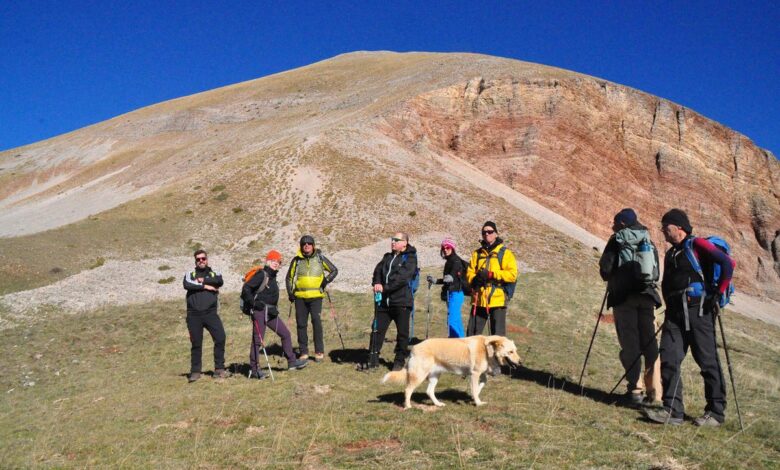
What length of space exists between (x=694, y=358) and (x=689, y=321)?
0.48 metres

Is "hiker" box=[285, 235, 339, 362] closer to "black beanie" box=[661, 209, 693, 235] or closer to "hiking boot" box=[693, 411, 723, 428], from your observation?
"black beanie" box=[661, 209, 693, 235]

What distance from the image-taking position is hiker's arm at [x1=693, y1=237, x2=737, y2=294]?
634 cm

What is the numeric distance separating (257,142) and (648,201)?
39.9 metres

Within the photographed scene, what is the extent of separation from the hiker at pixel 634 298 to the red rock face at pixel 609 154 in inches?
1547

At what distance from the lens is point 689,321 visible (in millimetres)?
6578

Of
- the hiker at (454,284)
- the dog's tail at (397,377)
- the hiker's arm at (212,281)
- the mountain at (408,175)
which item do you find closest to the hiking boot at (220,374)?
the hiker's arm at (212,281)

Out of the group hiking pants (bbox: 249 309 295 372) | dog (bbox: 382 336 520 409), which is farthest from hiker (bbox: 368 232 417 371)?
dog (bbox: 382 336 520 409)

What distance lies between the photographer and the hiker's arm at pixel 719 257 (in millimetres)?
6340

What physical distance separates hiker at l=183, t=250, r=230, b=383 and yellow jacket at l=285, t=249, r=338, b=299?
1.47 metres

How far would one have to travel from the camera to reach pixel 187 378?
33.8 ft

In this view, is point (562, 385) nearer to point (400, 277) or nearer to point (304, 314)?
point (400, 277)

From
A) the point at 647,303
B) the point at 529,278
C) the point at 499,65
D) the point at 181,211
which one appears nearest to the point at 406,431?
the point at 647,303

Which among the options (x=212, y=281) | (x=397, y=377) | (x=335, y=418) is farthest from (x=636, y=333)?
(x=212, y=281)

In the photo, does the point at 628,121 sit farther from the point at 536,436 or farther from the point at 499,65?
the point at 536,436
